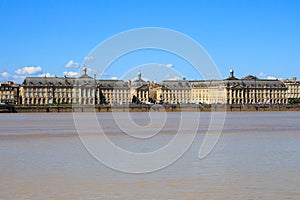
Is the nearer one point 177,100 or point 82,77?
point 82,77

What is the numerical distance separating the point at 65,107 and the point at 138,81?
53615 mm

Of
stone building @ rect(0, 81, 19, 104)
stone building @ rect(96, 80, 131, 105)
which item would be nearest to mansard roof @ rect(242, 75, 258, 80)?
stone building @ rect(96, 80, 131, 105)

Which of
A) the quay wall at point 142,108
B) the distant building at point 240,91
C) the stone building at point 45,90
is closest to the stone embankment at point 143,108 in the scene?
the quay wall at point 142,108

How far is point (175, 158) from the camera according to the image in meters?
16.8

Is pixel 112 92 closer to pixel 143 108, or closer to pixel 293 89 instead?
pixel 143 108

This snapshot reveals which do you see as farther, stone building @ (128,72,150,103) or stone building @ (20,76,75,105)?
stone building @ (128,72,150,103)

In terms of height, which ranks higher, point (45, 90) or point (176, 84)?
point (176, 84)

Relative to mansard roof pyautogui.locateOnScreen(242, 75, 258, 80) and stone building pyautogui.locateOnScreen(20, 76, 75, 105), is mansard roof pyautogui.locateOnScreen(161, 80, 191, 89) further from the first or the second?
stone building pyautogui.locateOnScreen(20, 76, 75, 105)

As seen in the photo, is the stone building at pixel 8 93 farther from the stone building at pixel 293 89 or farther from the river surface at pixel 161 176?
the river surface at pixel 161 176

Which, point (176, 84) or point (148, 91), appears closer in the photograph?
point (148, 91)

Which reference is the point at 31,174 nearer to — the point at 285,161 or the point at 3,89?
the point at 285,161

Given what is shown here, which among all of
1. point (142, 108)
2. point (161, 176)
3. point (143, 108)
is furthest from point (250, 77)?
point (161, 176)

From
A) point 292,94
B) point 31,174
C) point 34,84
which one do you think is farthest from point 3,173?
point 292,94

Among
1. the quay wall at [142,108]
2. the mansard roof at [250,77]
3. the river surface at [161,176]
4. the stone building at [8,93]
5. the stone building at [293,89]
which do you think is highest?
the mansard roof at [250,77]
